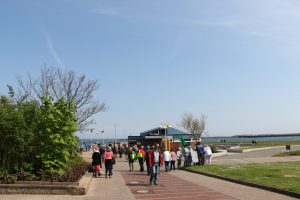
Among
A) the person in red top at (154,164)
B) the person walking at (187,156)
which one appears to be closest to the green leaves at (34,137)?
the person in red top at (154,164)


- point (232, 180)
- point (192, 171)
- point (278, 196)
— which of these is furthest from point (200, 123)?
point (278, 196)

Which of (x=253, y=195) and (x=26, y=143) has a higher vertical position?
(x=26, y=143)

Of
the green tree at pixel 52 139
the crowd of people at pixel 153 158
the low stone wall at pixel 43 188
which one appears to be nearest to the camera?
the low stone wall at pixel 43 188

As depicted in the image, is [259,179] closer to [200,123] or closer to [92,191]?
[92,191]

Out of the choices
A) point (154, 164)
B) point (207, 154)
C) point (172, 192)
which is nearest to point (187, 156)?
point (207, 154)

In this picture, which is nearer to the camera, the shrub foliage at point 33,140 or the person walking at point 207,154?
the shrub foliage at point 33,140

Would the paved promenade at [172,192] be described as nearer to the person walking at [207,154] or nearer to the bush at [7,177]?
the bush at [7,177]

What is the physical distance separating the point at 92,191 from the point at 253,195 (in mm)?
5639

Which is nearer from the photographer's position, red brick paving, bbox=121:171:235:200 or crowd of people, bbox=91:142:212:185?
red brick paving, bbox=121:171:235:200

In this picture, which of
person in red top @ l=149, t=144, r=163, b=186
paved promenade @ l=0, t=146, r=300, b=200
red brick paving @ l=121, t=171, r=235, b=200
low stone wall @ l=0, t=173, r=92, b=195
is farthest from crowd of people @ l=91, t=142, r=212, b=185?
low stone wall @ l=0, t=173, r=92, b=195

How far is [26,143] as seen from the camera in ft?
51.6

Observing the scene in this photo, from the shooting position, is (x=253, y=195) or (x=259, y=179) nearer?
(x=253, y=195)

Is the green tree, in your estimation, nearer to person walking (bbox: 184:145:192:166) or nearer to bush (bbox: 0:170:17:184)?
bush (bbox: 0:170:17:184)

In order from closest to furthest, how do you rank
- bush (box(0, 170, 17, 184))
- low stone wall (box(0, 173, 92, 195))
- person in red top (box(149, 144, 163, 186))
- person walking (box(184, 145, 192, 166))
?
low stone wall (box(0, 173, 92, 195)), bush (box(0, 170, 17, 184)), person in red top (box(149, 144, 163, 186)), person walking (box(184, 145, 192, 166))
